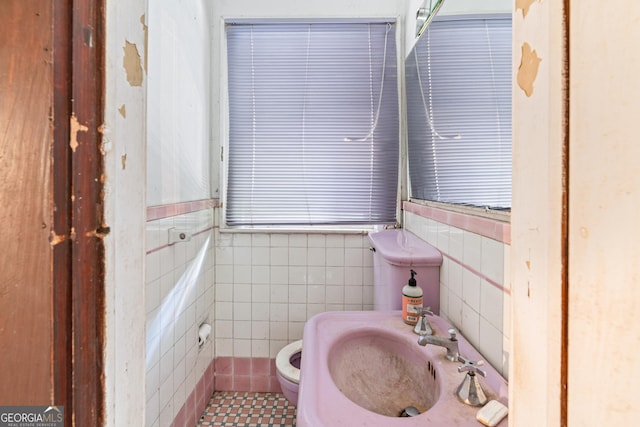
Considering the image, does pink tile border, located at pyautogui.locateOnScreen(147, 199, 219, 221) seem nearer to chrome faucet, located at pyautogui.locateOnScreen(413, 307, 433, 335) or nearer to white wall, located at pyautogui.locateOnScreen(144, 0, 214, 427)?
white wall, located at pyautogui.locateOnScreen(144, 0, 214, 427)

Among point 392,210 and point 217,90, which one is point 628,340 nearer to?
point 392,210

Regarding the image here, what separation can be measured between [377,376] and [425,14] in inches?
59.6

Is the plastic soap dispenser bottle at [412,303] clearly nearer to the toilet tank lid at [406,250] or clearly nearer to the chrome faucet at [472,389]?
the toilet tank lid at [406,250]

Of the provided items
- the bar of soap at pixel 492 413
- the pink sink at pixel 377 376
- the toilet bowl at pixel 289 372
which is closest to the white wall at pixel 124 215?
the pink sink at pixel 377 376

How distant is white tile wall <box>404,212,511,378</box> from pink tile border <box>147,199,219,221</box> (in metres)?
1.13

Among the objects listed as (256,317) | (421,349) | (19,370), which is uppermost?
(19,370)

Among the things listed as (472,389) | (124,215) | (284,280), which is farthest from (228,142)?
(472,389)

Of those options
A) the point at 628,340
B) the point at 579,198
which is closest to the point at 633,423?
the point at 628,340

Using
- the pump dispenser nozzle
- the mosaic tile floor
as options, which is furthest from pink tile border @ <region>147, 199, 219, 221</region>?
the mosaic tile floor

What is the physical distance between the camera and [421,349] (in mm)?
941

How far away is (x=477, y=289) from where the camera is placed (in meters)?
0.92

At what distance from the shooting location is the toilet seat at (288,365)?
1.46 meters

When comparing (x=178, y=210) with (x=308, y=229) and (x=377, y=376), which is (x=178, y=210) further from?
(x=377, y=376)

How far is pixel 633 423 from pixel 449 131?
3.58 feet
